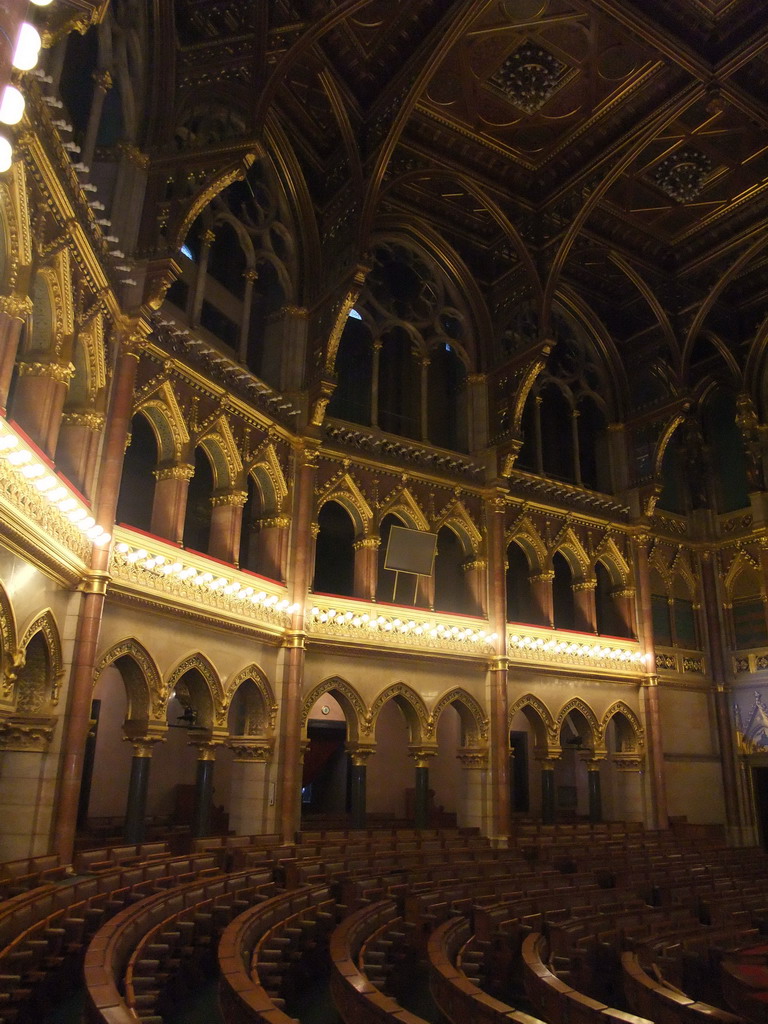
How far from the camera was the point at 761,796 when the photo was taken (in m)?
24.5

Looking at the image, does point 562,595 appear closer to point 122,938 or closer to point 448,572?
point 448,572

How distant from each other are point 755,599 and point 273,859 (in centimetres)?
1823

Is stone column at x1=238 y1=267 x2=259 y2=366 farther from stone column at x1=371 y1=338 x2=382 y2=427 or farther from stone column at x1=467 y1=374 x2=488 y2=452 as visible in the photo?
stone column at x1=467 y1=374 x2=488 y2=452

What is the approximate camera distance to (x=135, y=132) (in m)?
14.8

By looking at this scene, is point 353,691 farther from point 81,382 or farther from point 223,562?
point 81,382

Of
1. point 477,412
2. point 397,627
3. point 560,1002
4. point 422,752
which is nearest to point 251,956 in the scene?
point 560,1002

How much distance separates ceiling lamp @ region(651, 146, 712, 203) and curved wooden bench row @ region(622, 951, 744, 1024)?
61.3 ft

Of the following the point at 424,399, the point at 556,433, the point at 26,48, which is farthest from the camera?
the point at 556,433

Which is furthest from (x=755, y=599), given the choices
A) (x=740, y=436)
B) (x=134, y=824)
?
(x=134, y=824)

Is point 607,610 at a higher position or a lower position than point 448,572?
lower

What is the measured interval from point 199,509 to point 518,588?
10.5 m

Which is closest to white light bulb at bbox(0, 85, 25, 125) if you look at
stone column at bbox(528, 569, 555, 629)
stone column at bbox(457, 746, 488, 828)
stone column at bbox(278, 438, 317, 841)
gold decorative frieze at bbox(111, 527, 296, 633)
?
gold decorative frieze at bbox(111, 527, 296, 633)

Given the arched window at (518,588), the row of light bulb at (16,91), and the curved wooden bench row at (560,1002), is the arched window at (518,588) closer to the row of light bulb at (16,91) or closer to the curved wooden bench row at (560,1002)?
the curved wooden bench row at (560,1002)

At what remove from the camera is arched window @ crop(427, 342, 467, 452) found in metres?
23.3
